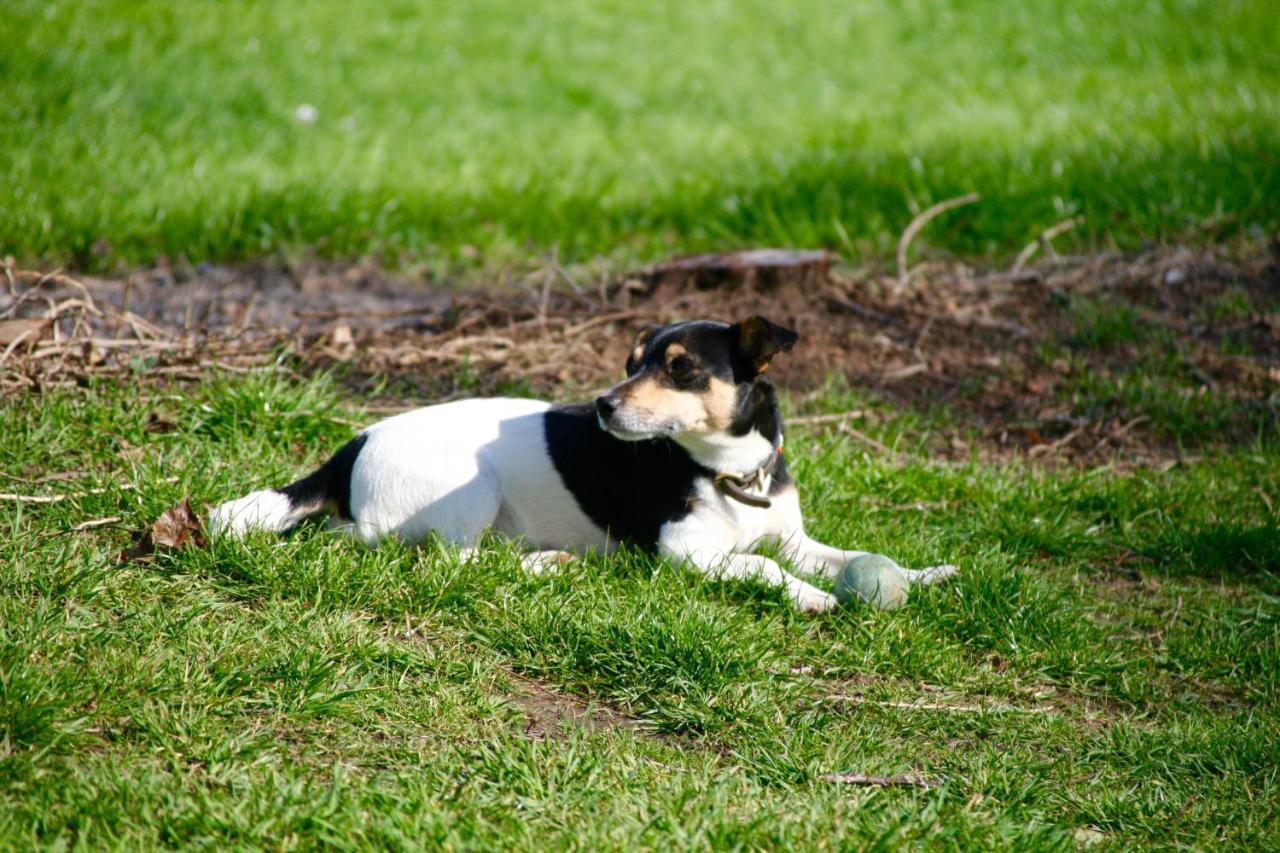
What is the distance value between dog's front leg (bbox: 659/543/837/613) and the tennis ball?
0.21ft

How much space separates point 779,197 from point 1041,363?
2.43 metres

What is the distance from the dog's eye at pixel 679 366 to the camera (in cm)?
380

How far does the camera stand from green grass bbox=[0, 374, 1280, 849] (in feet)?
9.07

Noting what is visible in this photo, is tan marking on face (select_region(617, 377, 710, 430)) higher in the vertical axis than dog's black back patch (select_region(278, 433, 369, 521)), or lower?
higher

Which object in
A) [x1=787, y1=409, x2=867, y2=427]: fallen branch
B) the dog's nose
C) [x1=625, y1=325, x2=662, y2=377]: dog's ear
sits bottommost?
[x1=787, y1=409, x2=867, y2=427]: fallen branch

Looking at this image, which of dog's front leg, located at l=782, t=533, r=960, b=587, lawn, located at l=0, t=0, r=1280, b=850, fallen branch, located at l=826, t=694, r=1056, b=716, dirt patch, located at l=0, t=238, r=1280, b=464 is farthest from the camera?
dirt patch, located at l=0, t=238, r=1280, b=464

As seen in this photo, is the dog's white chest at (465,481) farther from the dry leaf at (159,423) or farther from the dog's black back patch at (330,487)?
the dry leaf at (159,423)

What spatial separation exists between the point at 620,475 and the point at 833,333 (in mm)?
2373

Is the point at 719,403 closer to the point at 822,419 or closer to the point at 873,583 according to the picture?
the point at 873,583

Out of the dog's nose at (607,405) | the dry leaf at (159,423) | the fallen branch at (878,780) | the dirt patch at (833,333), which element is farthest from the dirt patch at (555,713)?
the dirt patch at (833,333)

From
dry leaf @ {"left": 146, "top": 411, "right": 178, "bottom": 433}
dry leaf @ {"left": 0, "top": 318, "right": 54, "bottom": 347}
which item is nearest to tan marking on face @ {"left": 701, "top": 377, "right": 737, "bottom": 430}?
dry leaf @ {"left": 146, "top": 411, "right": 178, "bottom": 433}

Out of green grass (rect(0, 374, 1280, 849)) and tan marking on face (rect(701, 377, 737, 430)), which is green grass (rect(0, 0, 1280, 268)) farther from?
tan marking on face (rect(701, 377, 737, 430))

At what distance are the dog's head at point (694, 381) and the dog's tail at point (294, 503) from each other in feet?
3.02

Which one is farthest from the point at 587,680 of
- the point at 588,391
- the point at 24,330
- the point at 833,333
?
the point at 833,333
